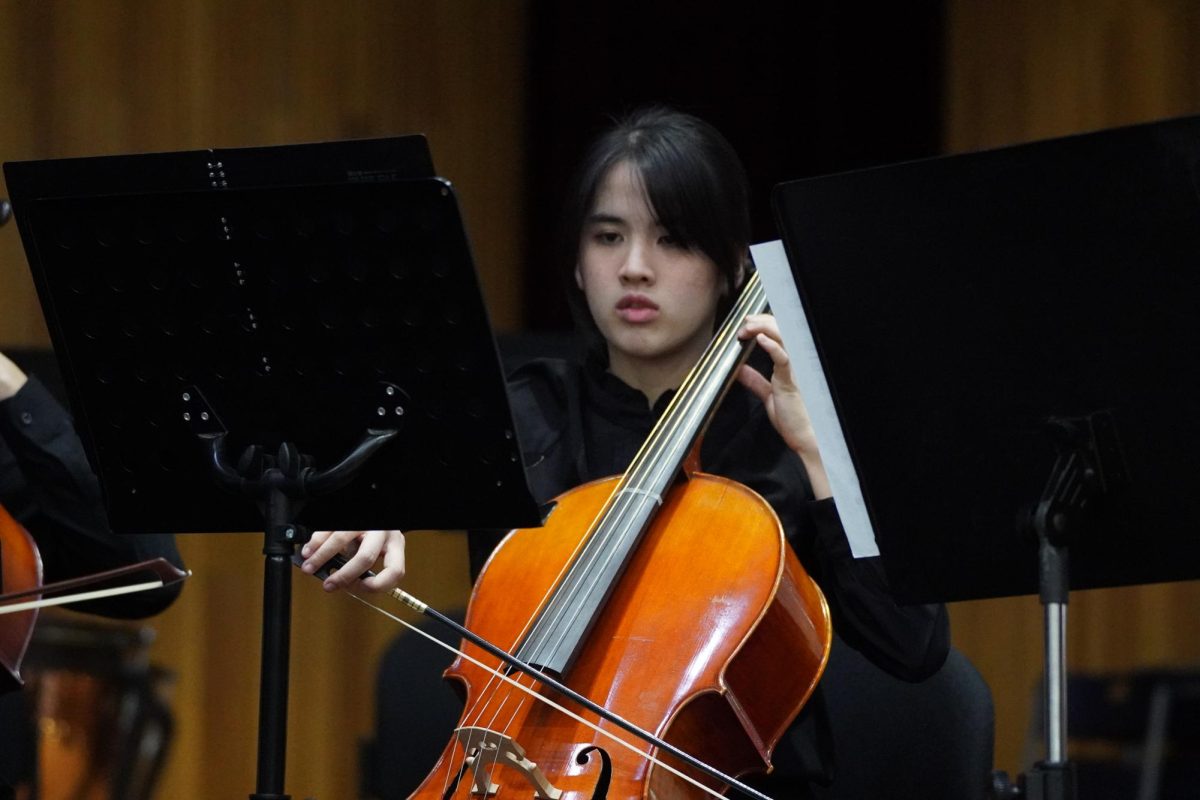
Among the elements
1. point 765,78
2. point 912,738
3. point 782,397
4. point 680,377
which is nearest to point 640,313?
point 680,377

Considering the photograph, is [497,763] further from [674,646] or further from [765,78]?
[765,78]

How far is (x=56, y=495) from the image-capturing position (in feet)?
6.51

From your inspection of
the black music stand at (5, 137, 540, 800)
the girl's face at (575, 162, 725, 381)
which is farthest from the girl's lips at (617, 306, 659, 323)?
the black music stand at (5, 137, 540, 800)

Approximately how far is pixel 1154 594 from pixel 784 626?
237cm

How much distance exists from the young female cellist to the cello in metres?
0.11

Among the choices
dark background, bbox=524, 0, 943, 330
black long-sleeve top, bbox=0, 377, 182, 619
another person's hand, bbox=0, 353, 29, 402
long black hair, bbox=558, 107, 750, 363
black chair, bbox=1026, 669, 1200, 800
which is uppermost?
dark background, bbox=524, 0, 943, 330

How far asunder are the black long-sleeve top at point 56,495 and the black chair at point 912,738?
85cm

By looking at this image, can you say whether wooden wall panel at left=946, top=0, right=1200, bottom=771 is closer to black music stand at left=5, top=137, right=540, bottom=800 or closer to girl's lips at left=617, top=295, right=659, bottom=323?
girl's lips at left=617, top=295, right=659, bottom=323

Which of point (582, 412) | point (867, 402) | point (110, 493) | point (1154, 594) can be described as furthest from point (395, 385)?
point (1154, 594)

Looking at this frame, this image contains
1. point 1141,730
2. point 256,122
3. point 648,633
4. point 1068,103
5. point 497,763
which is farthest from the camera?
point 1068,103

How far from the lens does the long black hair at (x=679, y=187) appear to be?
187 centimetres

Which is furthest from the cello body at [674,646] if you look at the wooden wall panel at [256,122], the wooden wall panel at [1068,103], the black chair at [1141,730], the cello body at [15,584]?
the wooden wall panel at [1068,103]

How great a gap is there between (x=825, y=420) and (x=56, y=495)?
39.8 inches

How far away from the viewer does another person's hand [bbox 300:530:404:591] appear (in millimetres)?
1495
